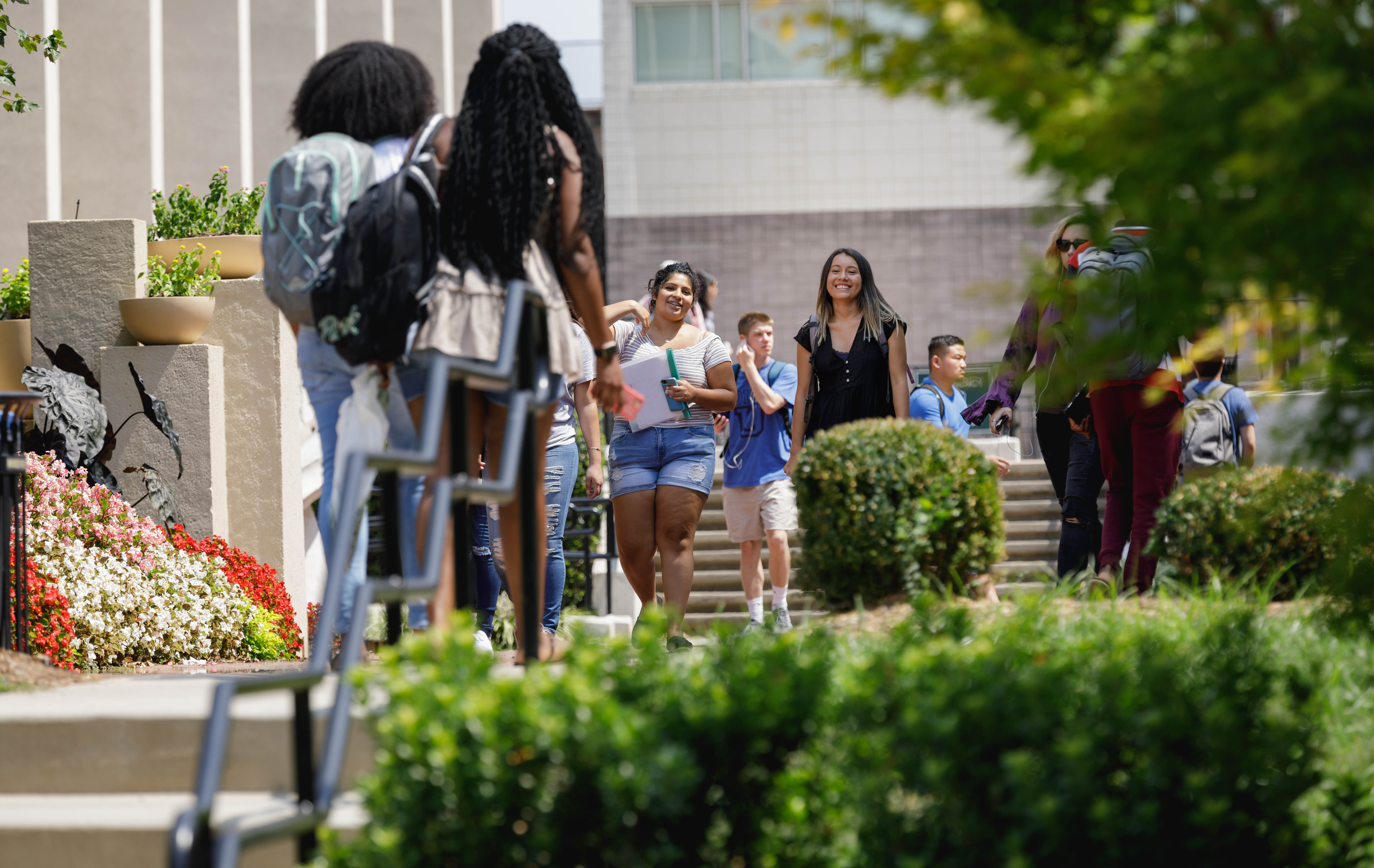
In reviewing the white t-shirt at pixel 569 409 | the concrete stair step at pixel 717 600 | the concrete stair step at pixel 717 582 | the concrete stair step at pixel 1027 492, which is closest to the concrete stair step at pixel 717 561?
the concrete stair step at pixel 717 582

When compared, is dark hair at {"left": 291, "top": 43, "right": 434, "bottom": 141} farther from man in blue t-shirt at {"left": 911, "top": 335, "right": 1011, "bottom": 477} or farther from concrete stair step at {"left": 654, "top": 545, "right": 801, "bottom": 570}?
concrete stair step at {"left": 654, "top": 545, "right": 801, "bottom": 570}

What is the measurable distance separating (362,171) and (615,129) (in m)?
17.9

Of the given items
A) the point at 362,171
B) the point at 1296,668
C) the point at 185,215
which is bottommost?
the point at 1296,668

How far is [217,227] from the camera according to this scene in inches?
352

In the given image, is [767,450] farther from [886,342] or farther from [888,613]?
[888,613]

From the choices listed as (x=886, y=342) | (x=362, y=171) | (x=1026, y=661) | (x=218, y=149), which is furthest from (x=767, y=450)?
(x=218, y=149)

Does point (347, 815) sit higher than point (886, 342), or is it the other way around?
point (886, 342)

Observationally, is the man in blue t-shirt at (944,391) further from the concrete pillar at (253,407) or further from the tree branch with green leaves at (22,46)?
the tree branch with green leaves at (22,46)

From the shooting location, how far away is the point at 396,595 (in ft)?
8.64

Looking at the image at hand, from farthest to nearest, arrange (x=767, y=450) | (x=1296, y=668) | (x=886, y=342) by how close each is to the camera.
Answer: (x=767, y=450)
(x=886, y=342)
(x=1296, y=668)

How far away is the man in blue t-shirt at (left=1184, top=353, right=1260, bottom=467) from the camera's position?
6328mm

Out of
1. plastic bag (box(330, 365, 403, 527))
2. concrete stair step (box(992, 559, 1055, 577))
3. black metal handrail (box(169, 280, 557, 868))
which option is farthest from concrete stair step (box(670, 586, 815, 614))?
black metal handrail (box(169, 280, 557, 868))

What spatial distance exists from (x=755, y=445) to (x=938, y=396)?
1.38 meters

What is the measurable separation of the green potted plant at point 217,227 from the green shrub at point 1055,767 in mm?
6893
